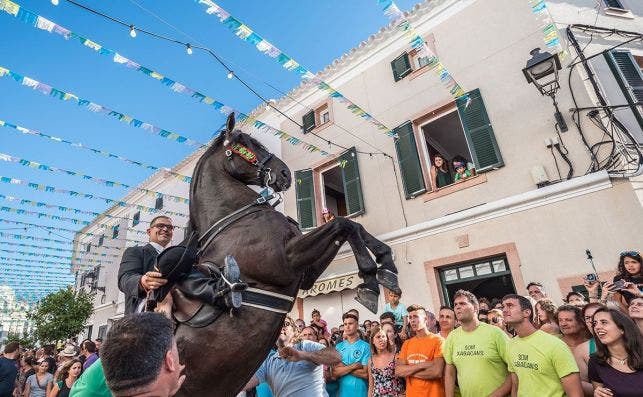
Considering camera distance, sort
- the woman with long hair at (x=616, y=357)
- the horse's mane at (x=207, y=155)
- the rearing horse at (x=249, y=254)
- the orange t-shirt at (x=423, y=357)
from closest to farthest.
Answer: the rearing horse at (x=249, y=254) → the woman with long hair at (x=616, y=357) → the horse's mane at (x=207, y=155) → the orange t-shirt at (x=423, y=357)

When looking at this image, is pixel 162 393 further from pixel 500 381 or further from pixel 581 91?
pixel 581 91

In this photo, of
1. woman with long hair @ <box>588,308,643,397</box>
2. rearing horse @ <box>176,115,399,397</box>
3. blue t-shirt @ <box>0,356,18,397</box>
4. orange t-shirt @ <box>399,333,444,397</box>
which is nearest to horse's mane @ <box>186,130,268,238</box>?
rearing horse @ <box>176,115,399,397</box>

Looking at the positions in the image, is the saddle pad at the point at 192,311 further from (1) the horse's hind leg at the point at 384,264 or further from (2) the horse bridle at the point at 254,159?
(1) the horse's hind leg at the point at 384,264

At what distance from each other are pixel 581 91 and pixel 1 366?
39.0 ft

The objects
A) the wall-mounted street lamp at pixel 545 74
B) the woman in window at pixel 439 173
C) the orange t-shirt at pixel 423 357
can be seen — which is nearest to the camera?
the orange t-shirt at pixel 423 357

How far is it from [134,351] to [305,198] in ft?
35.5

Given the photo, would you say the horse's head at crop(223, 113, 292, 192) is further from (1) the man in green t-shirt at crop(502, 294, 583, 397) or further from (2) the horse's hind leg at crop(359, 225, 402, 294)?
(1) the man in green t-shirt at crop(502, 294, 583, 397)

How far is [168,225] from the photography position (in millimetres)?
3330

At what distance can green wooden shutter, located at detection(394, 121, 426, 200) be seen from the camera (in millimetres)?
9594

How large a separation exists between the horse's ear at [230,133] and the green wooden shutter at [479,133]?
6.85 metres

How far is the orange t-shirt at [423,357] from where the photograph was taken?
4195 millimetres

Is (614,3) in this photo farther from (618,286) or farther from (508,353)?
(508,353)

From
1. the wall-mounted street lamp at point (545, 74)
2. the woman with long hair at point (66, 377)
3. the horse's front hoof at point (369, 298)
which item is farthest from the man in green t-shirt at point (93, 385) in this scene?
the wall-mounted street lamp at point (545, 74)

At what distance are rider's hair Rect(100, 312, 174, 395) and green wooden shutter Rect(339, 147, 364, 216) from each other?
369 inches
